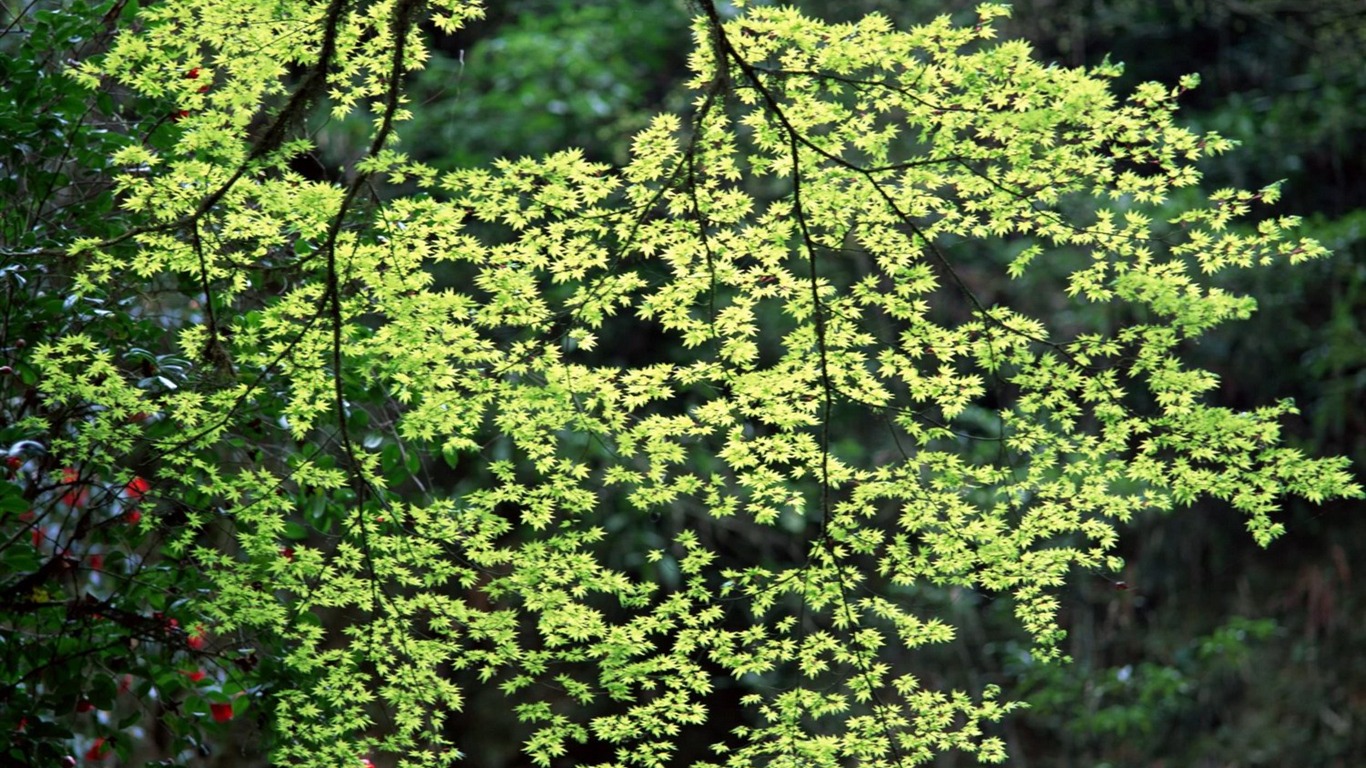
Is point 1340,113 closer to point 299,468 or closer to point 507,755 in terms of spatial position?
point 507,755

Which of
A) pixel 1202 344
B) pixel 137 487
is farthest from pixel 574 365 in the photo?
pixel 1202 344

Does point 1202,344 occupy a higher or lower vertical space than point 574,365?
higher

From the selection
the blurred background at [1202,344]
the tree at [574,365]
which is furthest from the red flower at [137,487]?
the blurred background at [1202,344]

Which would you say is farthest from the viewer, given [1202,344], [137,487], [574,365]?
[1202,344]

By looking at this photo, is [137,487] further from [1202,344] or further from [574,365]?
[1202,344]

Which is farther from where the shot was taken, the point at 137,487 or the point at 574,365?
→ the point at 137,487

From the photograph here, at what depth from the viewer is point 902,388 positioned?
275 inches

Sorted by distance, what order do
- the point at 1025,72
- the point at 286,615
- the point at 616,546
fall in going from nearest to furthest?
the point at 1025,72
the point at 286,615
the point at 616,546

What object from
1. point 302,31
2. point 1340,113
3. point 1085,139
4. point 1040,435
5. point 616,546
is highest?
point 1340,113

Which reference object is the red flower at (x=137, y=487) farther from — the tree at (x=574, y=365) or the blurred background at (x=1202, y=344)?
the blurred background at (x=1202, y=344)

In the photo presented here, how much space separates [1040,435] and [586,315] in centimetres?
95

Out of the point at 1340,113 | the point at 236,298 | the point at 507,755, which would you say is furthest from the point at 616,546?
the point at 1340,113

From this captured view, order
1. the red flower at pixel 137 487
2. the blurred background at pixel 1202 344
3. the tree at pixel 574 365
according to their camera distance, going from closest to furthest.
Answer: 1. the tree at pixel 574 365
2. the red flower at pixel 137 487
3. the blurred background at pixel 1202 344

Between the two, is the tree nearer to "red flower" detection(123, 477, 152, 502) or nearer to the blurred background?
"red flower" detection(123, 477, 152, 502)
